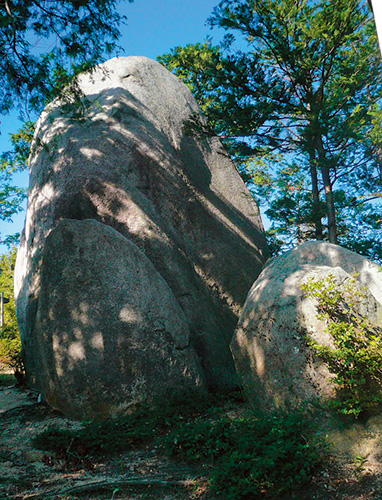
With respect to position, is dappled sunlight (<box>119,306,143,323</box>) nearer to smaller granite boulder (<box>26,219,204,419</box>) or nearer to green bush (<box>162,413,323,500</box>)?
smaller granite boulder (<box>26,219,204,419</box>)

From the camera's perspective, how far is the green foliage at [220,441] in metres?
3.72

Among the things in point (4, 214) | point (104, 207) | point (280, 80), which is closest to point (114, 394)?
point (104, 207)

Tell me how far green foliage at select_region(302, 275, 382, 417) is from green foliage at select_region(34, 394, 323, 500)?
21.8 inches

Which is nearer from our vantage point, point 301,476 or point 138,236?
point 301,476

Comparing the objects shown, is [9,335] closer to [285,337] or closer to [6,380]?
[6,380]

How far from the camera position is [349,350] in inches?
172

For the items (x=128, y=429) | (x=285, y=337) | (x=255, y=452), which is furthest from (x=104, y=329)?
(x=255, y=452)

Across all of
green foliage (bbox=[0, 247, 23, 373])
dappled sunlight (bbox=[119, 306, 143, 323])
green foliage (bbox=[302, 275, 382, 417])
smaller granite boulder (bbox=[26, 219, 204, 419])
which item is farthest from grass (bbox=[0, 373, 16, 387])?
green foliage (bbox=[302, 275, 382, 417])

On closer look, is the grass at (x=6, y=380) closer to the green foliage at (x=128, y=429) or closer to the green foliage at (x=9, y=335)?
the green foliage at (x=9, y=335)

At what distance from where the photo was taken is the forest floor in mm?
3729

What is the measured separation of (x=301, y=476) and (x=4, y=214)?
23866mm

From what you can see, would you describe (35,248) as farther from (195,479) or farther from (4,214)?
(4,214)

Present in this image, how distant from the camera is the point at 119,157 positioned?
8.09 metres

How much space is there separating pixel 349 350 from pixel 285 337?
761 mm
